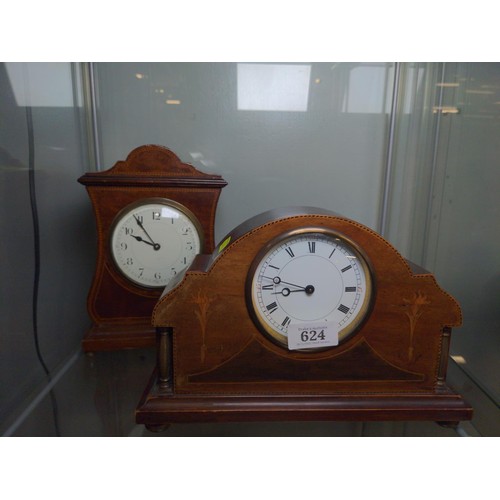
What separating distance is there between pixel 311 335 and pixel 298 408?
0.17 meters

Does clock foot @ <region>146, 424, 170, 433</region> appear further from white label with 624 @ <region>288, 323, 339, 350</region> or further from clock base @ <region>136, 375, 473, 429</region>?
white label with 624 @ <region>288, 323, 339, 350</region>

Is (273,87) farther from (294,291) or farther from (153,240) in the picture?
(294,291)

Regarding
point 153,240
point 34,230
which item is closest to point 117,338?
point 153,240

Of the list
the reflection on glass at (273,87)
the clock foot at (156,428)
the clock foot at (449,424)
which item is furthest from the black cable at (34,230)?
the clock foot at (449,424)

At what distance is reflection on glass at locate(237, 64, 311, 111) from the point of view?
4.43ft

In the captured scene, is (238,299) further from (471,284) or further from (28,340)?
(471,284)

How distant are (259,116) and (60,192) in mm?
729

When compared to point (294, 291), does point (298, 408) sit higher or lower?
lower

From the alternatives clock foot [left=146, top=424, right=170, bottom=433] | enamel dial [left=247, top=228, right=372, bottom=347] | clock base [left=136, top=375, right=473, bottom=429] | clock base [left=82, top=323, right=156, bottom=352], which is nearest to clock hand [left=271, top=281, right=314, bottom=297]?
enamel dial [left=247, top=228, right=372, bottom=347]

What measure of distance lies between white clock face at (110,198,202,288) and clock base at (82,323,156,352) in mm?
146

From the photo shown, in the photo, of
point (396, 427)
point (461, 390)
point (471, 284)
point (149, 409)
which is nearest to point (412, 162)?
point (471, 284)

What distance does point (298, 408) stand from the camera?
2.85 feet

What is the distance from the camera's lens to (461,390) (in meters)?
1.04

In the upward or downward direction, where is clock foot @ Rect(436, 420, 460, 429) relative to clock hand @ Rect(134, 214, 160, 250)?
downward
